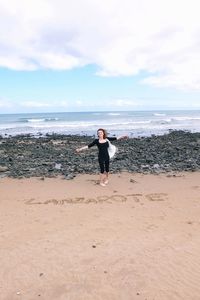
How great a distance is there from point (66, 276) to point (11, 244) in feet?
5.55

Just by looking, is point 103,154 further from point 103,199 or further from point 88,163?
point 88,163

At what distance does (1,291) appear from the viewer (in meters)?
4.97

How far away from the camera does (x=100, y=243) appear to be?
6508 millimetres

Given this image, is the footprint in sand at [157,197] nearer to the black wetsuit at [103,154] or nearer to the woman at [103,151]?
the woman at [103,151]

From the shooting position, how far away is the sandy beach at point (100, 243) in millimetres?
5016

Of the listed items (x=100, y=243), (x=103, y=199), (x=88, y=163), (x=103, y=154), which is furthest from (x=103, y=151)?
(x=100, y=243)

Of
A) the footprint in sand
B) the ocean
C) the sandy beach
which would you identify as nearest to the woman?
the sandy beach

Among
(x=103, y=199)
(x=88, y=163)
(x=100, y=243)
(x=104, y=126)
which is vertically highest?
(x=100, y=243)

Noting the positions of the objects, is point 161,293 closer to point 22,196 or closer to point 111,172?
point 22,196

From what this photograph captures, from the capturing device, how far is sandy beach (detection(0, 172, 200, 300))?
5.02 meters

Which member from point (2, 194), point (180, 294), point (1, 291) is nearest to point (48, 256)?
point (1, 291)

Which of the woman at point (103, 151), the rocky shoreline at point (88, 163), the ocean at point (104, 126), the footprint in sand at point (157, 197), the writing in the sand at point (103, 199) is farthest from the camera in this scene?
the ocean at point (104, 126)

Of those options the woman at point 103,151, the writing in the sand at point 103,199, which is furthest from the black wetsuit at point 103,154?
the writing in the sand at point 103,199

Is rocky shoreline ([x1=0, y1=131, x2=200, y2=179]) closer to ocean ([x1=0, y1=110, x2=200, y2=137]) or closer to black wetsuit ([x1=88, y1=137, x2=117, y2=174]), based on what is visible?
black wetsuit ([x1=88, y1=137, x2=117, y2=174])
